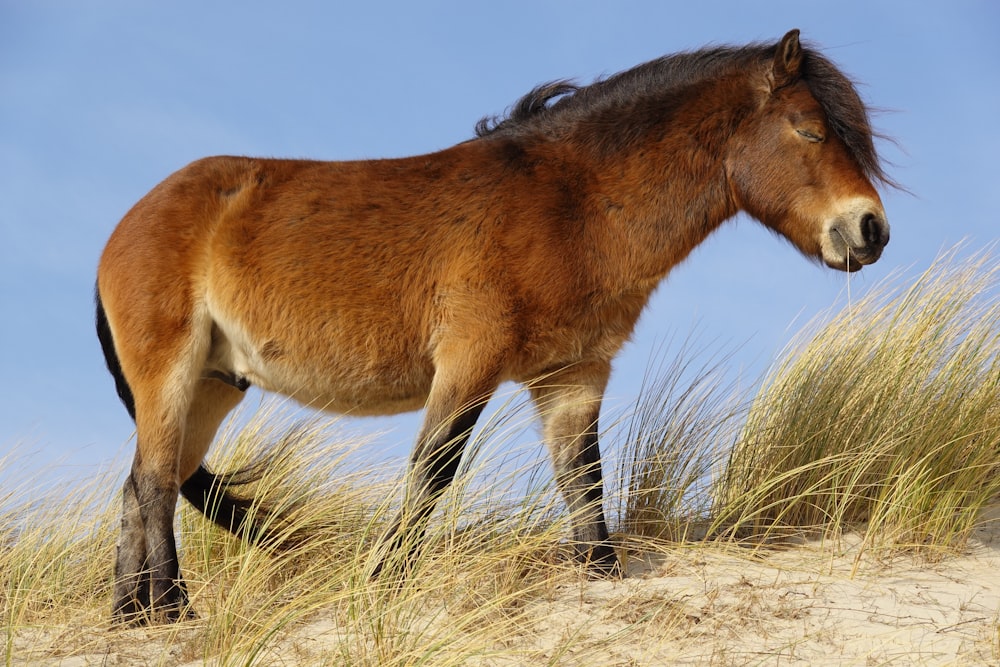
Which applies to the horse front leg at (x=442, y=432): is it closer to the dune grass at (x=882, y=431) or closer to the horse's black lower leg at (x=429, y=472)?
the horse's black lower leg at (x=429, y=472)

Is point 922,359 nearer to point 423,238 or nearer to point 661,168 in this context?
point 661,168

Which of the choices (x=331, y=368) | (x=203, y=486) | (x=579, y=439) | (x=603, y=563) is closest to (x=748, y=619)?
(x=603, y=563)

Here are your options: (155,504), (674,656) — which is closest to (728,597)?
(674,656)

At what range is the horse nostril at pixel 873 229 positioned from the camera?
4742 millimetres

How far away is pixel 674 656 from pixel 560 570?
102 cm

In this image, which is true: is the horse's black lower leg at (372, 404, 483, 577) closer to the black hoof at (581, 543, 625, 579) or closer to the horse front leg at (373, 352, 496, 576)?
the horse front leg at (373, 352, 496, 576)

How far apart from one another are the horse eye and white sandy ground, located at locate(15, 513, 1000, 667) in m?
1.91

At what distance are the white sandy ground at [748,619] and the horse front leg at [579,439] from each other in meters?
0.29

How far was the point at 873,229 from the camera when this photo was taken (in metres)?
4.76

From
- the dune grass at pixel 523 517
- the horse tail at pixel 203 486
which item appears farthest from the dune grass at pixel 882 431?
the horse tail at pixel 203 486

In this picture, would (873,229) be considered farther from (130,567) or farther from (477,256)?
(130,567)

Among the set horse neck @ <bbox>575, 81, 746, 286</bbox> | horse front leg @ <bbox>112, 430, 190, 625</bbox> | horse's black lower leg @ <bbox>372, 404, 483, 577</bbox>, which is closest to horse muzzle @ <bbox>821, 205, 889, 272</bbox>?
horse neck @ <bbox>575, 81, 746, 286</bbox>

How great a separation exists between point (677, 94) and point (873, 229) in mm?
1157

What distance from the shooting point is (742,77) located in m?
5.07
